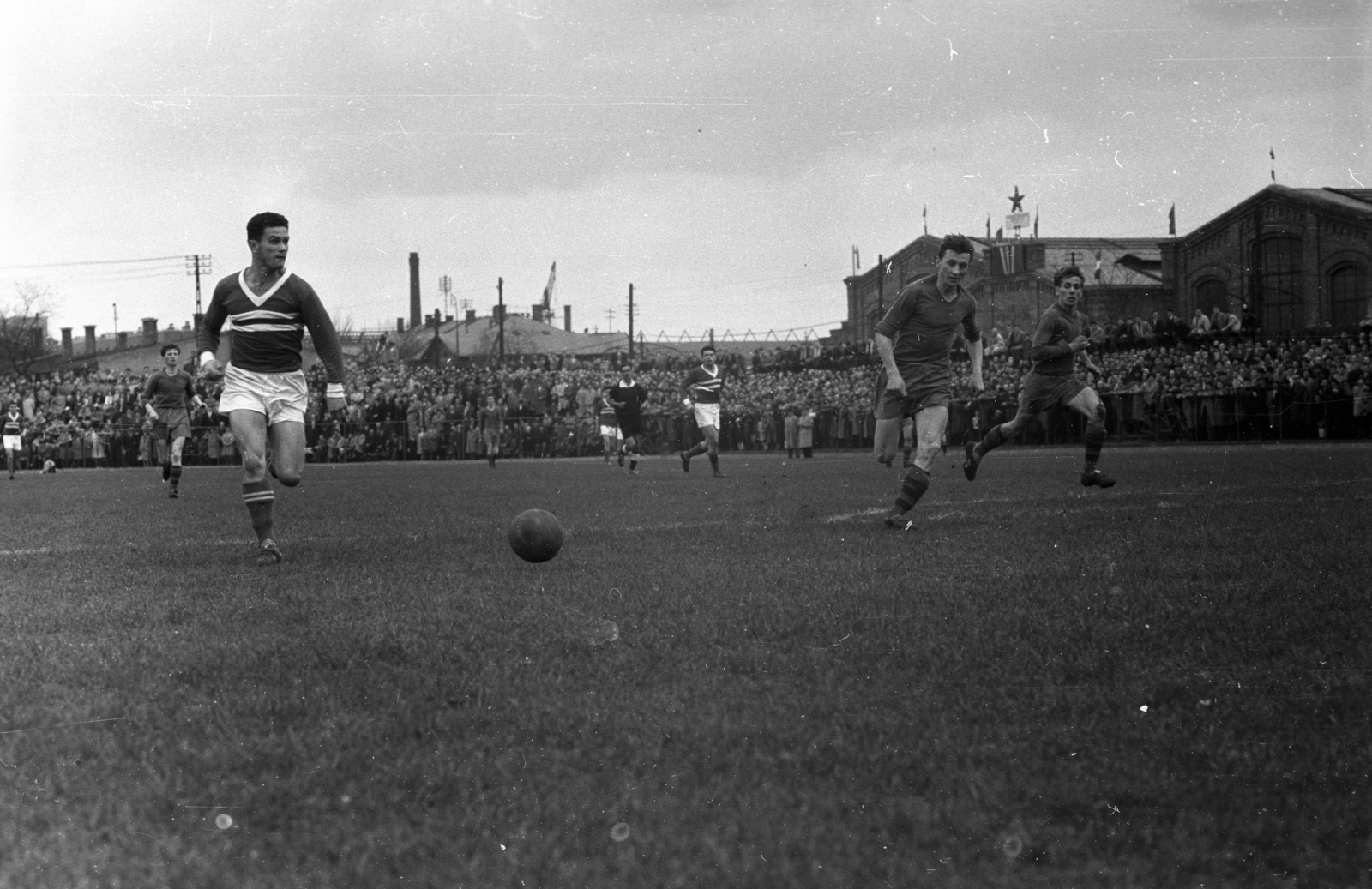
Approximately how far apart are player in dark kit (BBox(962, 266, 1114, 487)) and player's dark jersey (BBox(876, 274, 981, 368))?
2.48 metres

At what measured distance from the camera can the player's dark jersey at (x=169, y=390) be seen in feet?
65.0

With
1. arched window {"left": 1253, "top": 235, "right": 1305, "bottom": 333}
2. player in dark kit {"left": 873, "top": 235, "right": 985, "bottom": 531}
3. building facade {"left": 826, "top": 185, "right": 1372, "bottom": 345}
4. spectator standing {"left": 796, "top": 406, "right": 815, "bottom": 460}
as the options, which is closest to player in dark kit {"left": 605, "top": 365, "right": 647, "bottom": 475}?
spectator standing {"left": 796, "top": 406, "right": 815, "bottom": 460}

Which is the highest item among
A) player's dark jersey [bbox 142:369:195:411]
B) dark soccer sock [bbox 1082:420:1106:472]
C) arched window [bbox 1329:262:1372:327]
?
arched window [bbox 1329:262:1372:327]

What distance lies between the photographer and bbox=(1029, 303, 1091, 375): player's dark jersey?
1355cm

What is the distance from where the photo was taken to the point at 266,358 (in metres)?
9.33

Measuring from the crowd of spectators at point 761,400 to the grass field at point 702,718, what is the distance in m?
23.0

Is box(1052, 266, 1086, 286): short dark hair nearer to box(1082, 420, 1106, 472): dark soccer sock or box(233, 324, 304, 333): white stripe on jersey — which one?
box(1082, 420, 1106, 472): dark soccer sock

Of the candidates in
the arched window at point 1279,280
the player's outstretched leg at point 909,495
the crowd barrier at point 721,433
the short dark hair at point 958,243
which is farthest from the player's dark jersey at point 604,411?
the arched window at point 1279,280

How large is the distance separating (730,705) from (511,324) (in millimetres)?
106378

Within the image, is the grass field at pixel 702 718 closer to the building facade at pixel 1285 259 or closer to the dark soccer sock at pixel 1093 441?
the dark soccer sock at pixel 1093 441

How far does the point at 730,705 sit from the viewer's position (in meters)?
4.11

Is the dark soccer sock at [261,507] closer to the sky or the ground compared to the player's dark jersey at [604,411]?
closer to the ground

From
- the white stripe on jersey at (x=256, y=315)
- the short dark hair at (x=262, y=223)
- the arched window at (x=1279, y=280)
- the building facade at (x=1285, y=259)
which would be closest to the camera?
the short dark hair at (x=262, y=223)

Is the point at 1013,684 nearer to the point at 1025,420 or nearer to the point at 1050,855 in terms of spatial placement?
the point at 1050,855
